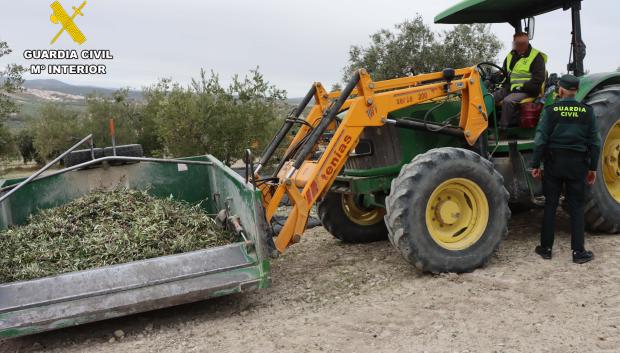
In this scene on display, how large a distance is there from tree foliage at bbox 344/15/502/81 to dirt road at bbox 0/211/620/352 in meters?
15.7

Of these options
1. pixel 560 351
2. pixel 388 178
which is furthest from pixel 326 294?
pixel 560 351

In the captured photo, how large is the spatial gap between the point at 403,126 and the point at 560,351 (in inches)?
101

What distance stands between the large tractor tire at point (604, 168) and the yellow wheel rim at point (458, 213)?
1.38m

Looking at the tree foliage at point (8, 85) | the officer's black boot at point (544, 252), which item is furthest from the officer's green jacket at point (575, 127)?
the tree foliage at point (8, 85)

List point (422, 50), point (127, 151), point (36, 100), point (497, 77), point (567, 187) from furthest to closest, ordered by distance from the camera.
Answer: point (36, 100) → point (422, 50) → point (127, 151) → point (497, 77) → point (567, 187)

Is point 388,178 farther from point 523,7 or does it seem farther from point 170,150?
point 170,150

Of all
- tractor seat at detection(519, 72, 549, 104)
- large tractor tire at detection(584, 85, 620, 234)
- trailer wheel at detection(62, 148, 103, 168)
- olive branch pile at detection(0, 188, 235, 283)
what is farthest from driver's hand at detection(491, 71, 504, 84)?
trailer wheel at detection(62, 148, 103, 168)

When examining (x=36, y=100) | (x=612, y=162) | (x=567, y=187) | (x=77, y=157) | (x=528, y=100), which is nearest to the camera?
(x=567, y=187)

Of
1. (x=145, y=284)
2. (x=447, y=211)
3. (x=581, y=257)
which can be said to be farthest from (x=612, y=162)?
(x=145, y=284)

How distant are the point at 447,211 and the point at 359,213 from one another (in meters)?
1.57

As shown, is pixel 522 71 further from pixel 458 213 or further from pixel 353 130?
pixel 353 130

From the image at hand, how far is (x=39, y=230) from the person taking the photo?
5066mm

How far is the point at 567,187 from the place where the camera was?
529cm

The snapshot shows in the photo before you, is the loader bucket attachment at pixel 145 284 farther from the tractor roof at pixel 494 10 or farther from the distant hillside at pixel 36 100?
the distant hillside at pixel 36 100
